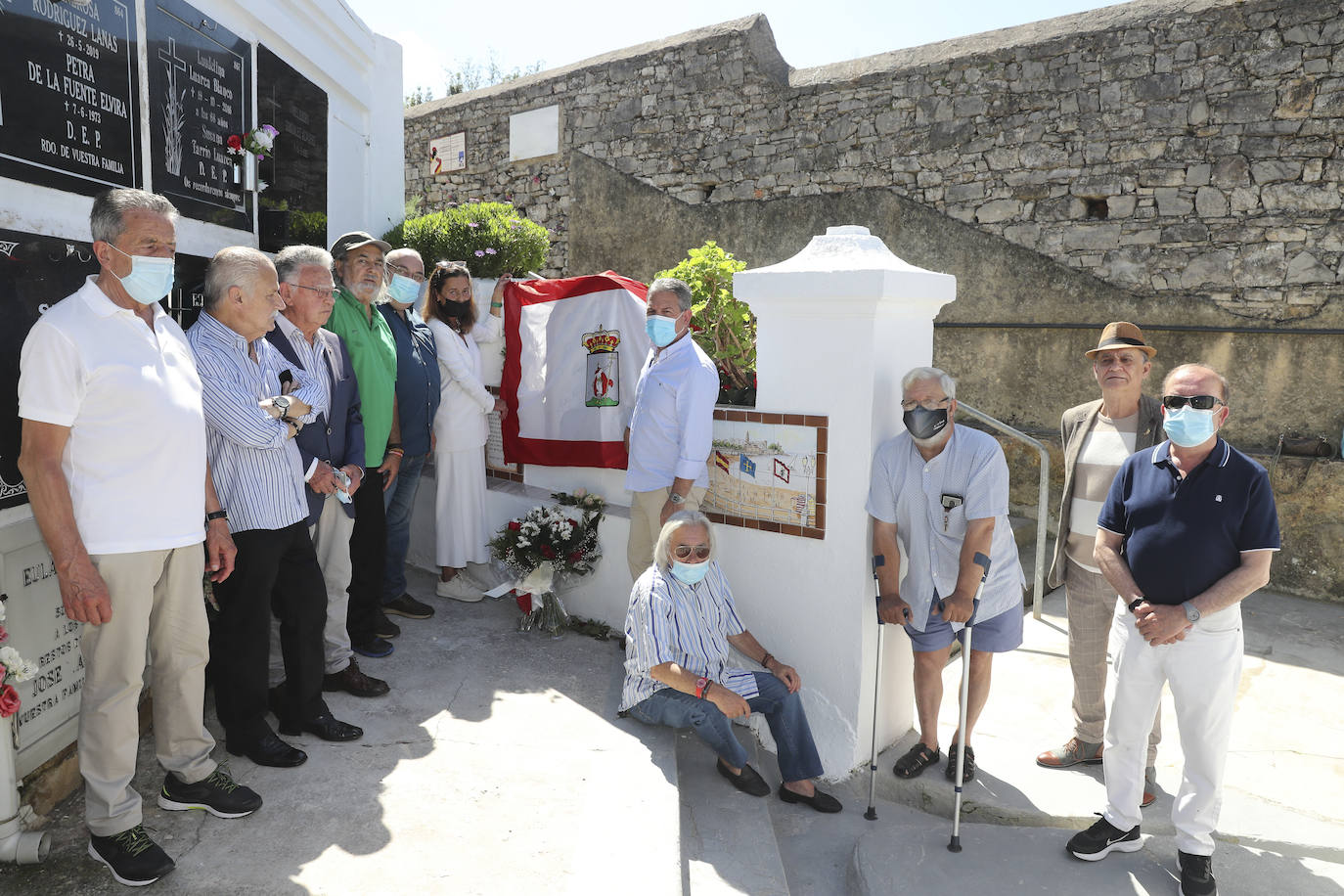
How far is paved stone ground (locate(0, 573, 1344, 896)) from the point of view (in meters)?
2.54

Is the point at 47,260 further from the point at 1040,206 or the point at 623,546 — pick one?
the point at 1040,206

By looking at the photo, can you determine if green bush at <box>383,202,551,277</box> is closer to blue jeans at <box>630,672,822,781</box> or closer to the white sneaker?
the white sneaker

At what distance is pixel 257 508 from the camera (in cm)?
297

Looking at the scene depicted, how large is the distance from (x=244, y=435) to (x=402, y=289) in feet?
5.56

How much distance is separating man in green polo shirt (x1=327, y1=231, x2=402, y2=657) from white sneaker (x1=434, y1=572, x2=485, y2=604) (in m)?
0.67

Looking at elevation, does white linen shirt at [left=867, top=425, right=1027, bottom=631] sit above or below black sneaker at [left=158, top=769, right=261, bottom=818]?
above

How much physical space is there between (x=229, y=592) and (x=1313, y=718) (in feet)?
15.9

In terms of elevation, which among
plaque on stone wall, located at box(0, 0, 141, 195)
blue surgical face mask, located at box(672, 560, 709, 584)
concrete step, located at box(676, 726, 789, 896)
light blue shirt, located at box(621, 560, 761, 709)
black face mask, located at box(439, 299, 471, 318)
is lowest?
concrete step, located at box(676, 726, 789, 896)

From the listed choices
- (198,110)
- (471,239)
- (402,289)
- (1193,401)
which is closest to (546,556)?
(402,289)

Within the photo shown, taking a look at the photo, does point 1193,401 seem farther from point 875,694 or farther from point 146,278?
point 146,278

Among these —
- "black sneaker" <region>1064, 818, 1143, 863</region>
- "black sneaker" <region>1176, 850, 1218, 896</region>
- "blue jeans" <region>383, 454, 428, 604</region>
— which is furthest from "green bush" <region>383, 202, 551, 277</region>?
"black sneaker" <region>1176, 850, 1218, 896</region>

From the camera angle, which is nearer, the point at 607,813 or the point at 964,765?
the point at 607,813

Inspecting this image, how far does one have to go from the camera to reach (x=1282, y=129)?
6332 mm

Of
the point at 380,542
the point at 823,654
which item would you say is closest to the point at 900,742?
the point at 823,654
